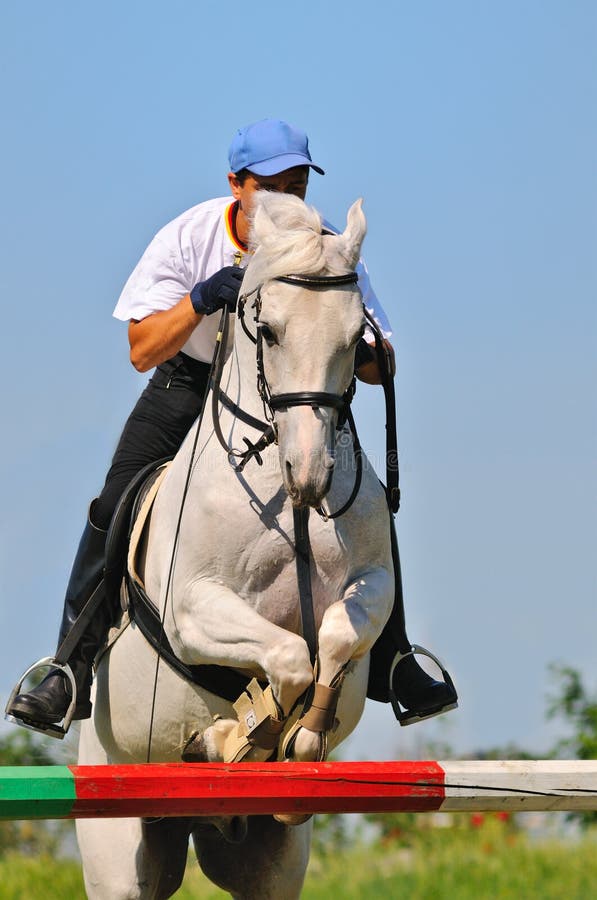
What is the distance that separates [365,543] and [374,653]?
83 cm

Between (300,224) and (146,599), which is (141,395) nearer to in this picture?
(146,599)

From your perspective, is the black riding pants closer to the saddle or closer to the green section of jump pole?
the saddle

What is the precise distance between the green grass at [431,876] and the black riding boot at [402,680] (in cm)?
492

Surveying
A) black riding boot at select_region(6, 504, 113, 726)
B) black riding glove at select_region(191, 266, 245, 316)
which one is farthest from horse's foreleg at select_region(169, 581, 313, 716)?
black riding glove at select_region(191, 266, 245, 316)

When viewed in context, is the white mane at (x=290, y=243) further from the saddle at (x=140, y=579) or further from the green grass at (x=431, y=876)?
the green grass at (x=431, y=876)

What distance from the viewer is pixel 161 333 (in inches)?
211

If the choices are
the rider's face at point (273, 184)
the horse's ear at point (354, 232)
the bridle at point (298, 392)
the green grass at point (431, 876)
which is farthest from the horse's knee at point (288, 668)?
the green grass at point (431, 876)

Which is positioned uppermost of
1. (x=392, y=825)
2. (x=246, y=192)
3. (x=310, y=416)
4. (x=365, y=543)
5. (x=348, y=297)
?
(x=246, y=192)

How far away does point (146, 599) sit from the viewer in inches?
214

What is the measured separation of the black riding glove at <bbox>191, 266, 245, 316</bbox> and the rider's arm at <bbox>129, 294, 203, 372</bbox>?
53 millimetres

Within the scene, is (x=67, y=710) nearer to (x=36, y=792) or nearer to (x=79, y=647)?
(x=79, y=647)

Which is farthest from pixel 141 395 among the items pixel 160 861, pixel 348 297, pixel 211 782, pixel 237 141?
pixel 211 782

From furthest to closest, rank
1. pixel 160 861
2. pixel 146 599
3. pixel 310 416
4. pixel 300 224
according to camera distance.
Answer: pixel 160 861, pixel 146 599, pixel 300 224, pixel 310 416

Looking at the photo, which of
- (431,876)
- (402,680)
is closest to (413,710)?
(402,680)
